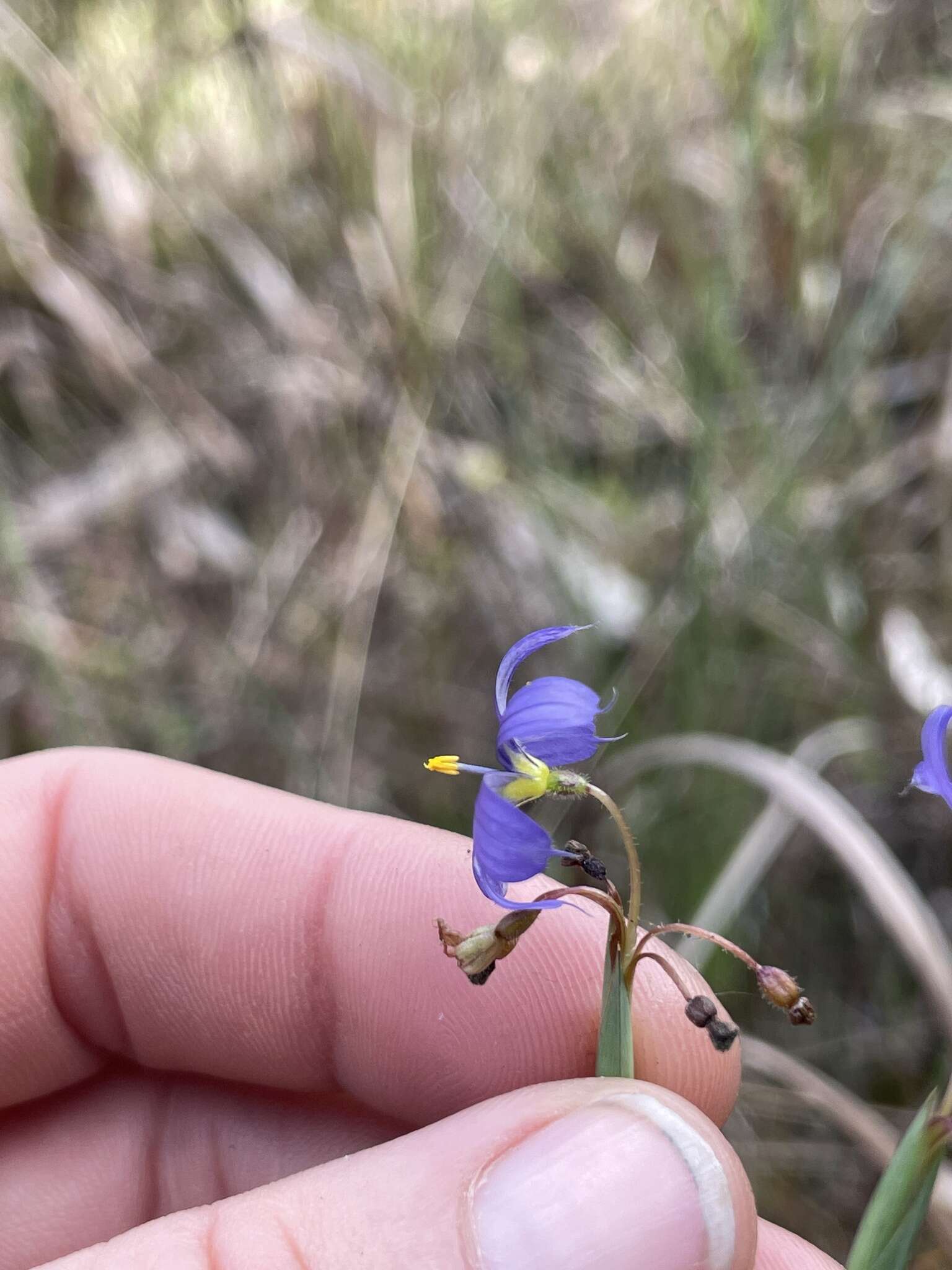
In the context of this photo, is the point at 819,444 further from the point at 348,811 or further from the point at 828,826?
the point at 348,811

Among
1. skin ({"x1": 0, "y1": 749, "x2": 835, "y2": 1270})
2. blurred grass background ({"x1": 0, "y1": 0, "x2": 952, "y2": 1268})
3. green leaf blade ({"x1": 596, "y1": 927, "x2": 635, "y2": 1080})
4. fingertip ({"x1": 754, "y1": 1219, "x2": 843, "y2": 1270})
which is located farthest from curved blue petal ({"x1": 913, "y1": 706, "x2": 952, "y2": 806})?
blurred grass background ({"x1": 0, "y1": 0, "x2": 952, "y2": 1268})

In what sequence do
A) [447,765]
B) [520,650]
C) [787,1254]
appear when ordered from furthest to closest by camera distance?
[787,1254], [447,765], [520,650]

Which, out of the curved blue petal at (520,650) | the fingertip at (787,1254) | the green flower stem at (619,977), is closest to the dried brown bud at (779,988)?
the green flower stem at (619,977)

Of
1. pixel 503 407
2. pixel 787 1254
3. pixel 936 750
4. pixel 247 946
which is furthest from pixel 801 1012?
pixel 503 407

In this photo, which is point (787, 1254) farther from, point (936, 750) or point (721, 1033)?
point (936, 750)

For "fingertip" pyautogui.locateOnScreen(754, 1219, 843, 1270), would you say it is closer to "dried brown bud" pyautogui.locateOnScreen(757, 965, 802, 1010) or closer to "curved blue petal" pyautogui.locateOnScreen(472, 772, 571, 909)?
"dried brown bud" pyautogui.locateOnScreen(757, 965, 802, 1010)

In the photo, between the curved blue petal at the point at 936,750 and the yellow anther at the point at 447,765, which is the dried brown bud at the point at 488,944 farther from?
the curved blue petal at the point at 936,750

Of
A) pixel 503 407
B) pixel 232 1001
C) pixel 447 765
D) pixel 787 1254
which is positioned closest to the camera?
pixel 447 765
